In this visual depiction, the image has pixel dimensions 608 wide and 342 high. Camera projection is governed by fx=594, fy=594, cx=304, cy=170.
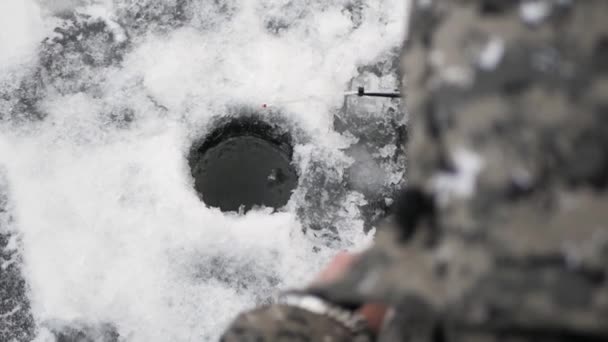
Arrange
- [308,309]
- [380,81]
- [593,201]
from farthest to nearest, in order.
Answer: [380,81], [308,309], [593,201]

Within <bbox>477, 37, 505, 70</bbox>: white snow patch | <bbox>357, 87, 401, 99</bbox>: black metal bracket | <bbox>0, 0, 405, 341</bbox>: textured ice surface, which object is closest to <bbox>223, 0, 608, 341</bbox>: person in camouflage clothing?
<bbox>477, 37, 505, 70</bbox>: white snow patch

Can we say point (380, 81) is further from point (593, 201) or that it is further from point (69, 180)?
point (593, 201)

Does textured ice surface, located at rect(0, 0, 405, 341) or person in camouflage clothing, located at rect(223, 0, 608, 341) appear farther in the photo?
textured ice surface, located at rect(0, 0, 405, 341)

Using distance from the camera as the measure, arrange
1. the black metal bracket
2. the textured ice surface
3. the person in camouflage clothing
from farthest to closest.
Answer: the black metal bracket
the textured ice surface
the person in camouflage clothing

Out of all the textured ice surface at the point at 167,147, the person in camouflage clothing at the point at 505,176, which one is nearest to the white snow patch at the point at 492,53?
the person in camouflage clothing at the point at 505,176

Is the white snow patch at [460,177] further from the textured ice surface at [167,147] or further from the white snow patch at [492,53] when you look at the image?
the textured ice surface at [167,147]

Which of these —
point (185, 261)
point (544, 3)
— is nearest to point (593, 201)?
point (544, 3)

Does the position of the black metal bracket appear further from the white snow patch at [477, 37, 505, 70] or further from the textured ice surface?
the white snow patch at [477, 37, 505, 70]
